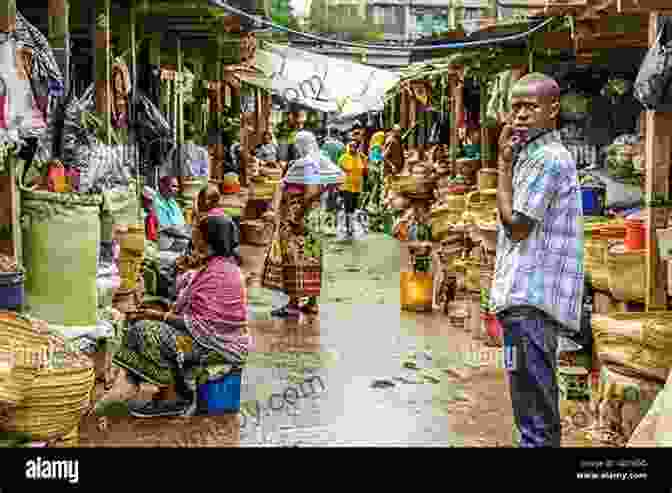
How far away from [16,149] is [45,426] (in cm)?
139

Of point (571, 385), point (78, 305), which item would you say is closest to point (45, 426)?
point (78, 305)

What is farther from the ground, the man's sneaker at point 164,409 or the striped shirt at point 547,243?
the striped shirt at point 547,243

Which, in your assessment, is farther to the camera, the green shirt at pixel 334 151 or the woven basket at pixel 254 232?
the green shirt at pixel 334 151

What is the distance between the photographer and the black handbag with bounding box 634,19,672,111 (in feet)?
18.1

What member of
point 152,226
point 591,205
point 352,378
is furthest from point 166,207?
point 591,205

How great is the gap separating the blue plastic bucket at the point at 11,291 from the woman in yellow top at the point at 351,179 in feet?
41.2

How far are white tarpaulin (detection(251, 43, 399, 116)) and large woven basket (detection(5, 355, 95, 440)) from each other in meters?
9.72

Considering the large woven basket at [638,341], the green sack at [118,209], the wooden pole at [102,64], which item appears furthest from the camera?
the wooden pole at [102,64]

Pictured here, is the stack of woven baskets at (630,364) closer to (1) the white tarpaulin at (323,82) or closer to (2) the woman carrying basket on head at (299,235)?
(2) the woman carrying basket on head at (299,235)

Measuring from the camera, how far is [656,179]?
5824 mm

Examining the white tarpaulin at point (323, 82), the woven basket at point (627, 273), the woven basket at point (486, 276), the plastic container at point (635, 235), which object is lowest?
the woven basket at point (486, 276)

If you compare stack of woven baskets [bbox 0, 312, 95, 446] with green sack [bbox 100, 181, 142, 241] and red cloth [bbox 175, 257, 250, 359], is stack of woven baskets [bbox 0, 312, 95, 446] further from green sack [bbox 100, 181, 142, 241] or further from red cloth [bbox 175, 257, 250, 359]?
green sack [bbox 100, 181, 142, 241]

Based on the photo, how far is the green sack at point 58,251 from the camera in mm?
5676

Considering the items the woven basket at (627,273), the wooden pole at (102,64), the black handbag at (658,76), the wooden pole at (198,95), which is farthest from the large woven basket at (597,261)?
the wooden pole at (198,95)
